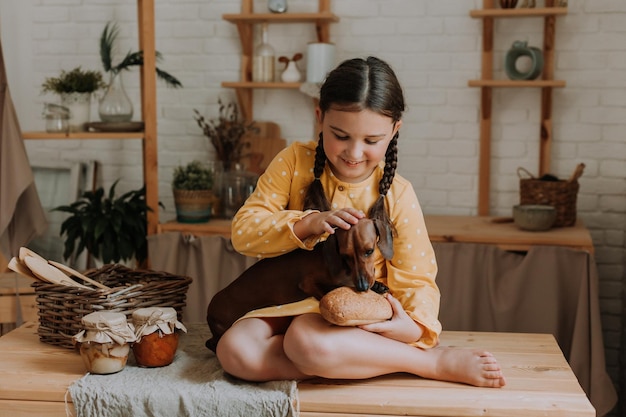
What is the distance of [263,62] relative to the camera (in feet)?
11.8

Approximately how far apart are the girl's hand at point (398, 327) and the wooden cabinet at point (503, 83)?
1692 millimetres

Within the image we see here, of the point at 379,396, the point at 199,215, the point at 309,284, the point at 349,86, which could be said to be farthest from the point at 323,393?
the point at 199,215

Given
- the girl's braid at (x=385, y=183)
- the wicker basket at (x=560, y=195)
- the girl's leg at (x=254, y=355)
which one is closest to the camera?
the girl's leg at (x=254, y=355)

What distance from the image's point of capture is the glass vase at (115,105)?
327 cm

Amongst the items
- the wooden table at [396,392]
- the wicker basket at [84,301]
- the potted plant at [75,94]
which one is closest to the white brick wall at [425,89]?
the potted plant at [75,94]

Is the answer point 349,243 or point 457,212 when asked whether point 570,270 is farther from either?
point 349,243

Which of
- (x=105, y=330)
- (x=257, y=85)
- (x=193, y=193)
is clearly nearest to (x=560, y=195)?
(x=257, y=85)

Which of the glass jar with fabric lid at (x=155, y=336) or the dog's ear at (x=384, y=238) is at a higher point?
the dog's ear at (x=384, y=238)

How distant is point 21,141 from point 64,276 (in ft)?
4.28

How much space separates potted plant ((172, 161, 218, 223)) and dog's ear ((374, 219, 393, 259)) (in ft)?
5.14

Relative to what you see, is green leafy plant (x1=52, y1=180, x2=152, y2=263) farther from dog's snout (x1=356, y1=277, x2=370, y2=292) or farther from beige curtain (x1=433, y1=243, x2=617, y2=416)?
dog's snout (x1=356, y1=277, x2=370, y2=292)

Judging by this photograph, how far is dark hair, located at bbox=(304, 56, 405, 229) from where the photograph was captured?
6.29ft

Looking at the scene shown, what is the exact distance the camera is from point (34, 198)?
342 centimetres

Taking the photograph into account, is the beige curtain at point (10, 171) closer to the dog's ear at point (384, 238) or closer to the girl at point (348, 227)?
the girl at point (348, 227)
